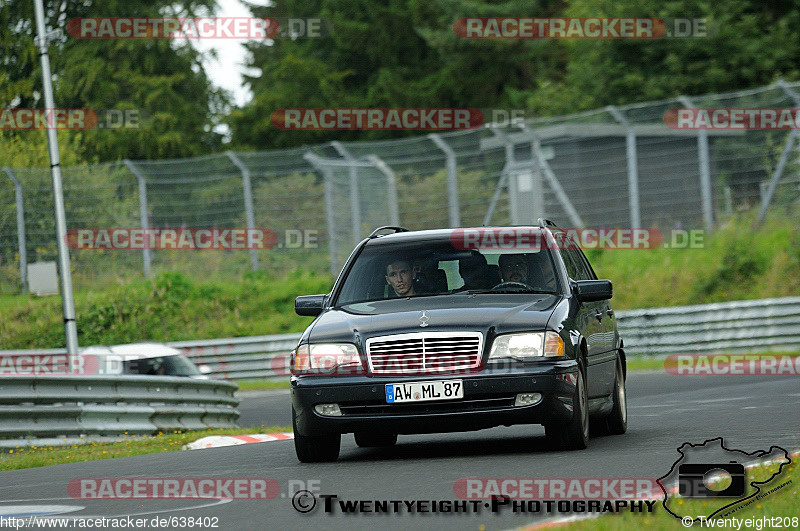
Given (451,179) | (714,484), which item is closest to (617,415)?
(714,484)

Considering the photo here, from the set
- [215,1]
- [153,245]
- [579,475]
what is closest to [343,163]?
[153,245]

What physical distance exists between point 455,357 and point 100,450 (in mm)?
6015

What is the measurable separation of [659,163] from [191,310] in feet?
40.1

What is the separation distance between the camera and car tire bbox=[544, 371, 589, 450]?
33.8 ft

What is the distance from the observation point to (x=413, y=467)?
9930 mm

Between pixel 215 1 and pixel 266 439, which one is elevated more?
pixel 215 1

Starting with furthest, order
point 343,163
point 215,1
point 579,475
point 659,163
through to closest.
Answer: point 215,1, point 343,163, point 659,163, point 579,475

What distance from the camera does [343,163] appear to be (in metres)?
30.8

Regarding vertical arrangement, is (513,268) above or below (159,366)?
above

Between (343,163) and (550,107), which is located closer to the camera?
(343,163)

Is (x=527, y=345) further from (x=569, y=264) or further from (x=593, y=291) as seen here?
(x=569, y=264)

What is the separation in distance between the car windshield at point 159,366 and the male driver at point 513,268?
512 inches

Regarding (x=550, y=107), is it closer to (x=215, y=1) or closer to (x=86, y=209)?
(x=215, y=1)

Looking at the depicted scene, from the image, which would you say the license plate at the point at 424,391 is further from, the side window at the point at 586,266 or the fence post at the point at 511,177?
the fence post at the point at 511,177
